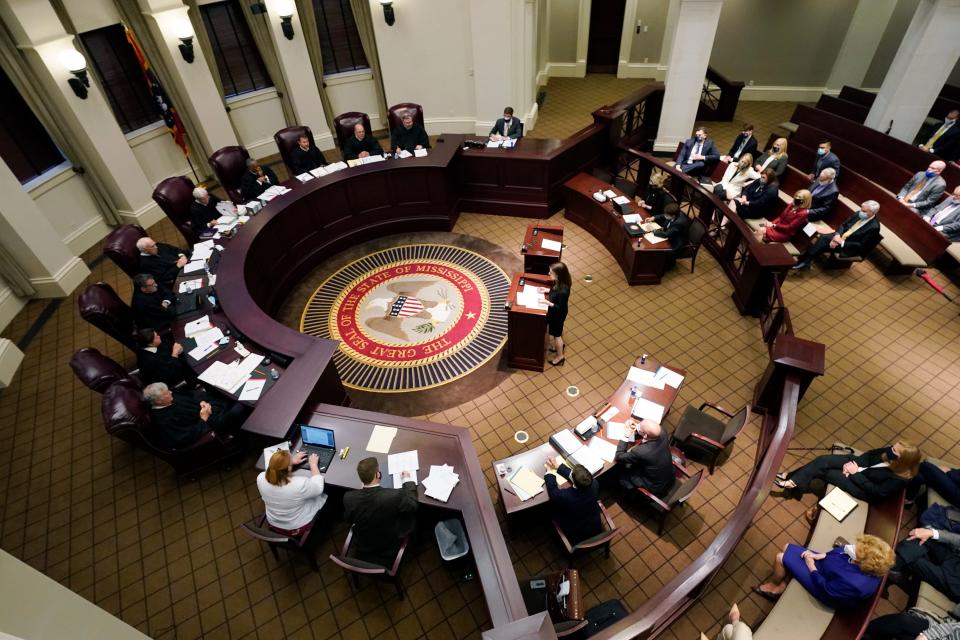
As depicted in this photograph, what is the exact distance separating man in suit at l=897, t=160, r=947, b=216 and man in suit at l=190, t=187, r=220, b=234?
34.9 ft

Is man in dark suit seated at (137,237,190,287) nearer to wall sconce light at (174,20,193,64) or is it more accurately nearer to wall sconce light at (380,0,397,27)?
wall sconce light at (174,20,193,64)

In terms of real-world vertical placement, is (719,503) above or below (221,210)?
below

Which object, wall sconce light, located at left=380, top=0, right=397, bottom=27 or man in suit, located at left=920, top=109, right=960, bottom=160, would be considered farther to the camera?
wall sconce light, located at left=380, top=0, right=397, bottom=27

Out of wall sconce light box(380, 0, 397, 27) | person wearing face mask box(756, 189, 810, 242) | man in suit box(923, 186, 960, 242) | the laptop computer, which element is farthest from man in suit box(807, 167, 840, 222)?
wall sconce light box(380, 0, 397, 27)

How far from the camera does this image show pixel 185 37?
9203 millimetres

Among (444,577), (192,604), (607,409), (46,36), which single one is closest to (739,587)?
(607,409)

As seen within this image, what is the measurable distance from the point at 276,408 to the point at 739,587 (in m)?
4.53

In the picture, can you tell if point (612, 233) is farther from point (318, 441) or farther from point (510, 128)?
point (318, 441)

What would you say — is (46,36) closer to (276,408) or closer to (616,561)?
(276,408)

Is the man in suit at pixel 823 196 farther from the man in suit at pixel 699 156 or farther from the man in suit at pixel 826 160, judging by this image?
the man in suit at pixel 699 156

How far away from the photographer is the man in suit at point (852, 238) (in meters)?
7.03

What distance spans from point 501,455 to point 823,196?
21.6 ft

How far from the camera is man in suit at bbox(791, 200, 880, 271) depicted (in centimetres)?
703

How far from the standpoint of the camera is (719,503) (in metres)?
5.05
